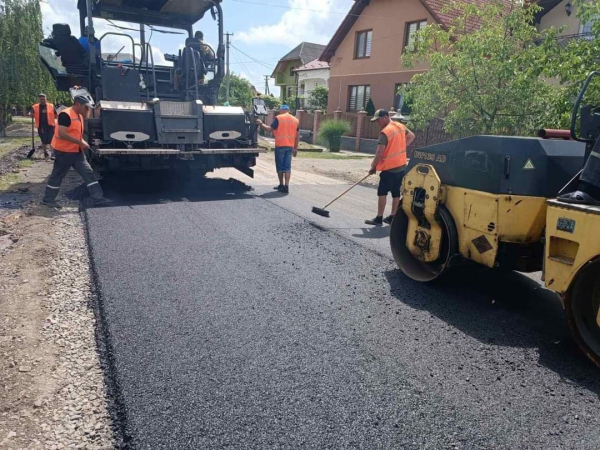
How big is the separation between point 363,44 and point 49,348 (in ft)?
73.2

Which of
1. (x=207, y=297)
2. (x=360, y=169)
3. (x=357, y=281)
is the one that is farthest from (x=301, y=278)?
(x=360, y=169)

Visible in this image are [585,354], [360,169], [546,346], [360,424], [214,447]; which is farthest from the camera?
[360,169]

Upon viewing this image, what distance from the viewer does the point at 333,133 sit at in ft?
63.7

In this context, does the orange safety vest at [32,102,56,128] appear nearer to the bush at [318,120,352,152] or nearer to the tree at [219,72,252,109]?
the bush at [318,120,352,152]

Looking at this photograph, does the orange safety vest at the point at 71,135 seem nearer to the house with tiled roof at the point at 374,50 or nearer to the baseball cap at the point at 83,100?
the baseball cap at the point at 83,100

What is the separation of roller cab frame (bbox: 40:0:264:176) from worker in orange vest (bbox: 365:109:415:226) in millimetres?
2628

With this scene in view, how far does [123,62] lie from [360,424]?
7.79 m

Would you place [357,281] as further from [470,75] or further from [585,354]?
[470,75]

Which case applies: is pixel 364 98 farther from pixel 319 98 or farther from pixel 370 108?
pixel 319 98

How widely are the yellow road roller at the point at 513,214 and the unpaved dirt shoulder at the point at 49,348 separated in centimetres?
271

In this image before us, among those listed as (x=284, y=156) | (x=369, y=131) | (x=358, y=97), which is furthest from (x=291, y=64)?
(x=284, y=156)

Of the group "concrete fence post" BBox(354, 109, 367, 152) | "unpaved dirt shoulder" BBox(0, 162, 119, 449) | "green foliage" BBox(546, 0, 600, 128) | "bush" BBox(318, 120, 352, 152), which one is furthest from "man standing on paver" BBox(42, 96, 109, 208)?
"concrete fence post" BBox(354, 109, 367, 152)

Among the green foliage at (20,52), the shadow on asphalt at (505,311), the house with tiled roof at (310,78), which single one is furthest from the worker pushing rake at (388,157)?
the house with tiled roof at (310,78)

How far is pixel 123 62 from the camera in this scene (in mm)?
8375
